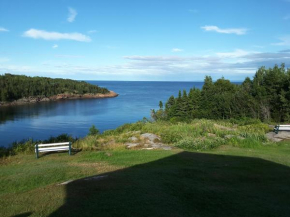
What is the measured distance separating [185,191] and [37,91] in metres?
93.7

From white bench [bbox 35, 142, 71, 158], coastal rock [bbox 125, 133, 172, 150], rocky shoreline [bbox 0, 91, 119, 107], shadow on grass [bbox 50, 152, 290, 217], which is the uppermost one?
shadow on grass [bbox 50, 152, 290, 217]

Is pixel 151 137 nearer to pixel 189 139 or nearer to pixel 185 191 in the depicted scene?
pixel 189 139

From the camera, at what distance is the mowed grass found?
5.38 m

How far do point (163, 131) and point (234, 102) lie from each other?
20389 mm

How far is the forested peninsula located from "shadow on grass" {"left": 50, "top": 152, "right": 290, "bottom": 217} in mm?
76292

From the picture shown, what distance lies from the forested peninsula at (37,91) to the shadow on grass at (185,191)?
76.3m

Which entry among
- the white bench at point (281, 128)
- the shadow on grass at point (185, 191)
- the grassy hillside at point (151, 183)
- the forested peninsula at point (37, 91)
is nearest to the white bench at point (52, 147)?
the grassy hillside at point (151, 183)

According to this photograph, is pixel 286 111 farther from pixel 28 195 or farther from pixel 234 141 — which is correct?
pixel 28 195

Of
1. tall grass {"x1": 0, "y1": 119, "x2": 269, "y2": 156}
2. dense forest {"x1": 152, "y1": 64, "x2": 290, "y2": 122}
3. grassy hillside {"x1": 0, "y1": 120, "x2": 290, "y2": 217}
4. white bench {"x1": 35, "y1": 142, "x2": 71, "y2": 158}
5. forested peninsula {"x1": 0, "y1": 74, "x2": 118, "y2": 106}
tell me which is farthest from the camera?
forested peninsula {"x1": 0, "y1": 74, "x2": 118, "y2": 106}

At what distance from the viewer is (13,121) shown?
50.4 metres

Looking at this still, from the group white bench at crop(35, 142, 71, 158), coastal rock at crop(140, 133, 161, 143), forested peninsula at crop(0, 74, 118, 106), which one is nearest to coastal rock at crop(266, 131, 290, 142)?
coastal rock at crop(140, 133, 161, 143)

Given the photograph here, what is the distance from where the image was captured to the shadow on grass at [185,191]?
531cm

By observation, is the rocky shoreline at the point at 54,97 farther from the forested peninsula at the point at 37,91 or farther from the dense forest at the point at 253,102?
the dense forest at the point at 253,102

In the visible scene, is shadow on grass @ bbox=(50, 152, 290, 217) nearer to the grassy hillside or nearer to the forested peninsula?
the grassy hillside
